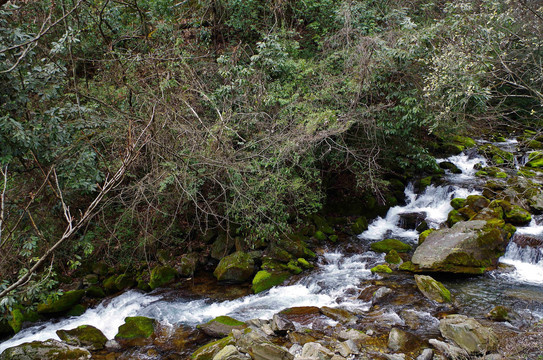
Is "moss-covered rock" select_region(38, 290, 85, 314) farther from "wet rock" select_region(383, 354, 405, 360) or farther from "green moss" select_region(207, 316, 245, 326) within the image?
"wet rock" select_region(383, 354, 405, 360)

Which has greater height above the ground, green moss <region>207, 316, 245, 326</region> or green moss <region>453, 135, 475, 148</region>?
green moss <region>453, 135, 475, 148</region>

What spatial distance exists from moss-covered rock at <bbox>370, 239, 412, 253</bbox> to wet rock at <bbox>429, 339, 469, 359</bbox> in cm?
380

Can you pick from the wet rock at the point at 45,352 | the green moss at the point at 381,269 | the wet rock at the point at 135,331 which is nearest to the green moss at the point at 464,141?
the green moss at the point at 381,269

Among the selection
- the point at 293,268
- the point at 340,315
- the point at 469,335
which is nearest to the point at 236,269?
the point at 293,268

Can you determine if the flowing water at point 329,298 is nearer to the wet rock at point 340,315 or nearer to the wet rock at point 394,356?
the wet rock at point 340,315

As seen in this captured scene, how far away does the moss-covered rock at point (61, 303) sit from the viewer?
6758 millimetres

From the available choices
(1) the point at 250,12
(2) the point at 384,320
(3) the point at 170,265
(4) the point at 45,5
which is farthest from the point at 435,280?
(4) the point at 45,5

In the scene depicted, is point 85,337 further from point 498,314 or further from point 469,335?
point 498,314

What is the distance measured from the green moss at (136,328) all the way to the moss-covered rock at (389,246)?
17.8 ft

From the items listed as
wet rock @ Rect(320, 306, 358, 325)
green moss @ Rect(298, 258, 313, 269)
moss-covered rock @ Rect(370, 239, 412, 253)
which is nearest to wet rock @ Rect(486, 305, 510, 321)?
wet rock @ Rect(320, 306, 358, 325)

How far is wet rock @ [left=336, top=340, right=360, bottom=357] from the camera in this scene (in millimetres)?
4923

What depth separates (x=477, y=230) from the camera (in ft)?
25.4

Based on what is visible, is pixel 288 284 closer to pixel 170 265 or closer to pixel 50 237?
pixel 170 265

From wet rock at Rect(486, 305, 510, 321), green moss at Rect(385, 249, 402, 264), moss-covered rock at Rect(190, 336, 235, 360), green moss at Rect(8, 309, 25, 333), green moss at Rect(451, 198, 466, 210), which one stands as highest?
green moss at Rect(451, 198, 466, 210)
